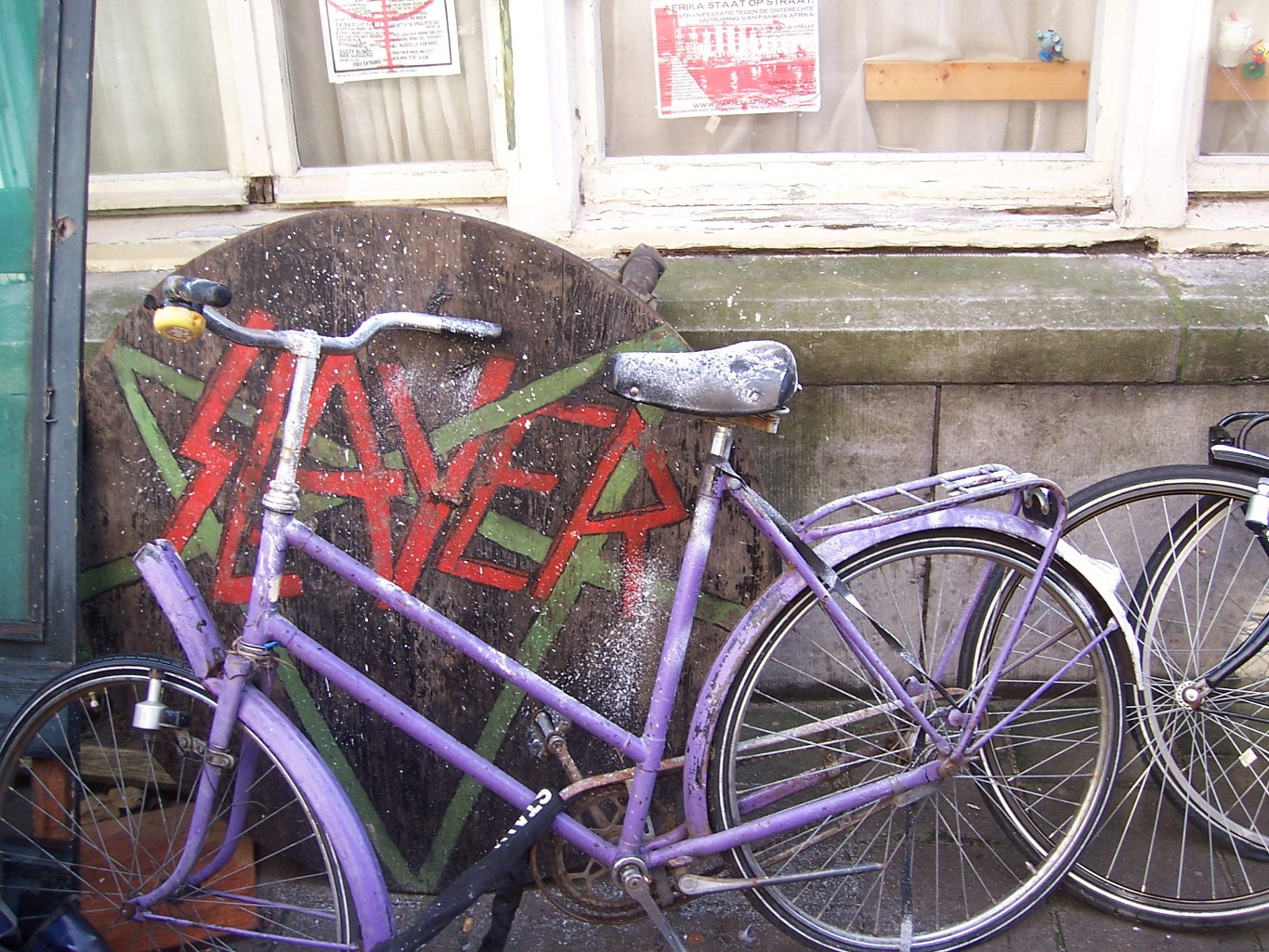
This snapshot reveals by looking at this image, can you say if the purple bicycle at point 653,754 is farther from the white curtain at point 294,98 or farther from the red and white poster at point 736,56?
the red and white poster at point 736,56

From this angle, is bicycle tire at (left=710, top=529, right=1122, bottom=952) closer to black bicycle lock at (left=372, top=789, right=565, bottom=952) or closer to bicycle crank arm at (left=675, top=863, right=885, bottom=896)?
bicycle crank arm at (left=675, top=863, right=885, bottom=896)

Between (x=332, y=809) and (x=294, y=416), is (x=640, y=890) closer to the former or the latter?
(x=332, y=809)

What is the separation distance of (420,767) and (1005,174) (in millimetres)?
2261

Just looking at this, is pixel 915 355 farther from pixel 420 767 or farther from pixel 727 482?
pixel 420 767

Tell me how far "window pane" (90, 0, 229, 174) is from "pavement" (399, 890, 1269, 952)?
2.32m

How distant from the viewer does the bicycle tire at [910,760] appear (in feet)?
7.09

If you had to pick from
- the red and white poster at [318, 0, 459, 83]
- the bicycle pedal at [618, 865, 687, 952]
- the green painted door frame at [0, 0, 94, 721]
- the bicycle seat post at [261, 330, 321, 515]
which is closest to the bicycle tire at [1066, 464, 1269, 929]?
the bicycle pedal at [618, 865, 687, 952]

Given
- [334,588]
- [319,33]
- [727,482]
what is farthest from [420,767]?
[319,33]

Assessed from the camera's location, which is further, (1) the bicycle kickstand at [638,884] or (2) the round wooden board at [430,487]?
(2) the round wooden board at [430,487]

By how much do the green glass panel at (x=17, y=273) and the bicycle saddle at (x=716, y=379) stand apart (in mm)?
1463

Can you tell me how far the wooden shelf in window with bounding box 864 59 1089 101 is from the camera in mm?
3031

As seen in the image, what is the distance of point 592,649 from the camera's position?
247 centimetres

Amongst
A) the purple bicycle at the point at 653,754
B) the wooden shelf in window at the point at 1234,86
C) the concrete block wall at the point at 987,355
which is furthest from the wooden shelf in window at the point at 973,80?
the purple bicycle at the point at 653,754

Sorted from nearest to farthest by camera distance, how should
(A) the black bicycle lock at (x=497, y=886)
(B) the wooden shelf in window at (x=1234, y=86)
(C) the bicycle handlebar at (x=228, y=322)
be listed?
(C) the bicycle handlebar at (x=228, y=322) → (A) the black bicycle lock at (x=497, y=886) → (B) the wooden shelf in window at (x=1234, y=86)
